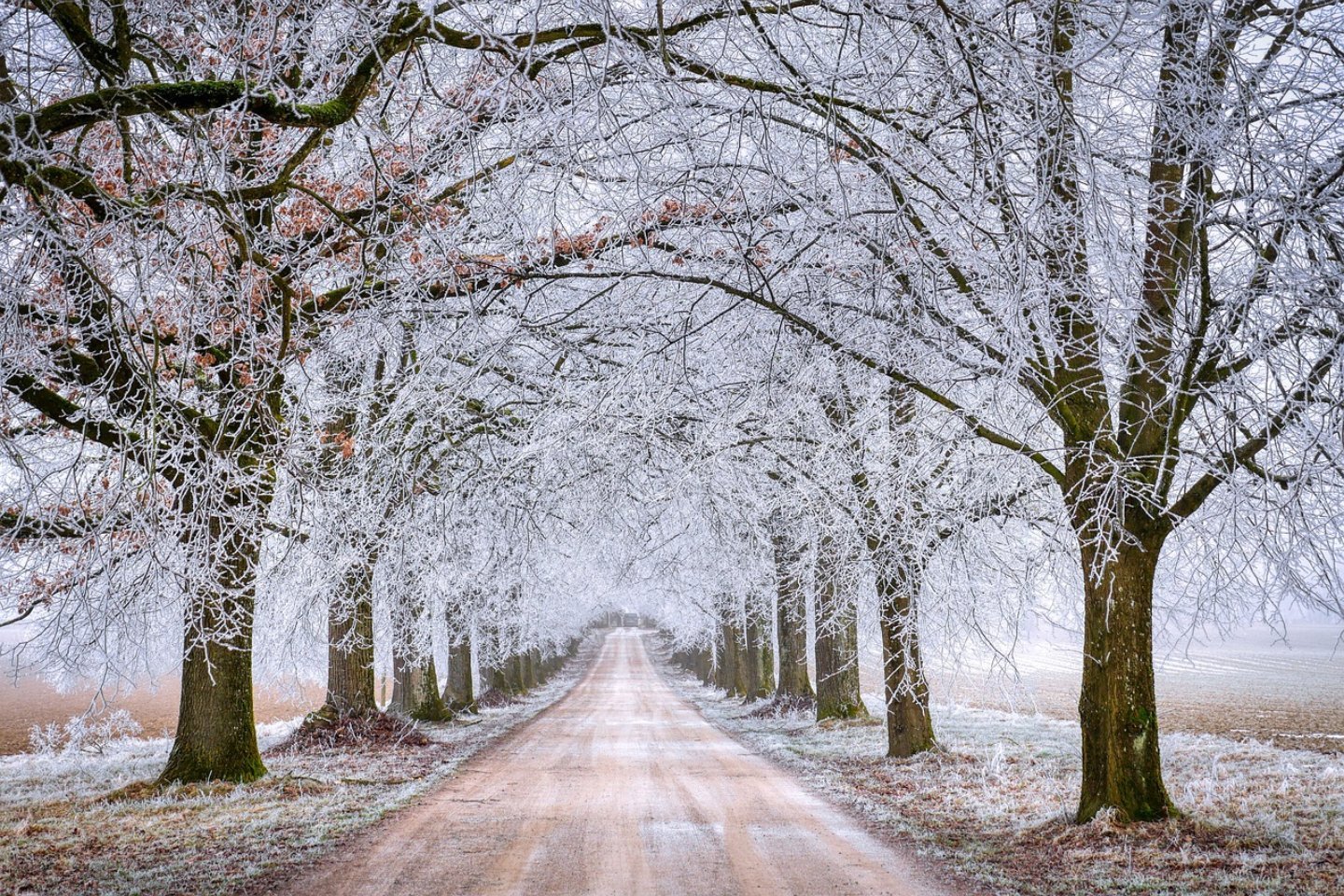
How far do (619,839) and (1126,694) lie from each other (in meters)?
4.68

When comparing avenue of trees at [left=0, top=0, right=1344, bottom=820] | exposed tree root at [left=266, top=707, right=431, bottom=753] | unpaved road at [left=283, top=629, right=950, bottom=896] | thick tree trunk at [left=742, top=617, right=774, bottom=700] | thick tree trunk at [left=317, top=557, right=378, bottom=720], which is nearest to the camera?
avenue of trees at [left=0, top=0, right=1344, bottom=820]

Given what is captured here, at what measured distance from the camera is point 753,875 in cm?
706

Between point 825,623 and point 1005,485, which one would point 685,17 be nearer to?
point 1005,485

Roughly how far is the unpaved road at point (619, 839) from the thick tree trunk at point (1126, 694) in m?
1.98

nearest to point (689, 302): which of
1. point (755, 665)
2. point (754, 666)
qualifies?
point (755, 665)

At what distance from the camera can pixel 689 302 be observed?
29.8 feet

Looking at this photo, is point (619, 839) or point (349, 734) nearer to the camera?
point (619, 839)

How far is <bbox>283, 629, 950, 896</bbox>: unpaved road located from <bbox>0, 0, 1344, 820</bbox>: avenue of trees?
7.31 ft

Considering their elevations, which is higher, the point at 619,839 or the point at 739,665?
the point at 619,839

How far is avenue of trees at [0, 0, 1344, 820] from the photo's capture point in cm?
485

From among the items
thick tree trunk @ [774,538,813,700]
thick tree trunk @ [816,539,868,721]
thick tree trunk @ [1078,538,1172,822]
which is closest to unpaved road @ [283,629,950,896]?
thick tree trunk @ [1078,538,1172,822]

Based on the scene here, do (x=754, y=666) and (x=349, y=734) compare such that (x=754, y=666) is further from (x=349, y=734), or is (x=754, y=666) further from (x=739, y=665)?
(x=349, y=734)

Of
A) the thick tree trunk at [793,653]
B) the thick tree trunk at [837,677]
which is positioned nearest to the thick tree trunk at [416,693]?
the thick tree trunk at [793,653]

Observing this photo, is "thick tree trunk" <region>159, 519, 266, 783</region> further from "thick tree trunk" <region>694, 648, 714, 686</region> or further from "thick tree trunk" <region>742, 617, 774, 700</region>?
"thick tree trunk" <region>694, 648, 714, 686</region>
